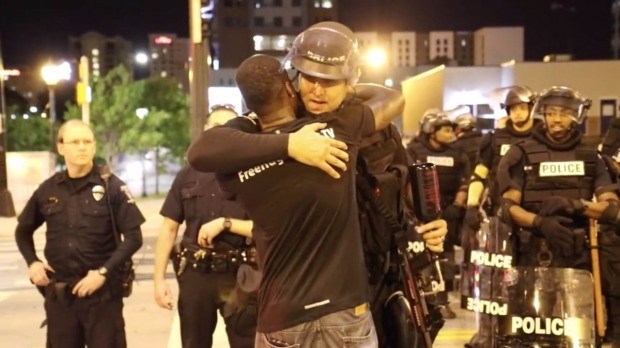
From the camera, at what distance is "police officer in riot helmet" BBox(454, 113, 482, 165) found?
912cm

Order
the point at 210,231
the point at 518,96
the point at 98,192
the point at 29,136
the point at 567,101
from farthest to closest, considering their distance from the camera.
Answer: the point at 29,136 → the point at 518,96 → the point at 567,101 → the point at 98,192 → the point at 210,231

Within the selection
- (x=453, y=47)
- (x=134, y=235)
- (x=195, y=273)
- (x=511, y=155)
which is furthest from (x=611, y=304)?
(x=453, y=47)

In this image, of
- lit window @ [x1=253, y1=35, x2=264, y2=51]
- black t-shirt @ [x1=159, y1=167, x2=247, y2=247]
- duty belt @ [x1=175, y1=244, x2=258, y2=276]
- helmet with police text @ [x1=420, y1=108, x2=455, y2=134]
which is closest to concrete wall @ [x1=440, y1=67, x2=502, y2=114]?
lit window @ [x1=253, y1=35, x2=264, y2=51]

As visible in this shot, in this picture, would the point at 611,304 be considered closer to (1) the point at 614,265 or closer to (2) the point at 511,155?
(1) the point at 614,265

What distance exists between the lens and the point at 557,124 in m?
5.47

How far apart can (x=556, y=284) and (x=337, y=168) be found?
2625 millimetres

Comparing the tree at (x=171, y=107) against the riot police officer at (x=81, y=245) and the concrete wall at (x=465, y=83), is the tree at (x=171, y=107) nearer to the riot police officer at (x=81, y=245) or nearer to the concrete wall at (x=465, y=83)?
the concrete wall at (x=465, y=83)

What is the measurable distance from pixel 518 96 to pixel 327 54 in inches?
177

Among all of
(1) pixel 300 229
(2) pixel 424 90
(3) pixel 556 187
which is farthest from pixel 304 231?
(2) pixel 424 90

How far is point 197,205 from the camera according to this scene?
16.5 feet

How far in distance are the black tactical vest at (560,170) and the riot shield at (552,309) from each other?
68 cm

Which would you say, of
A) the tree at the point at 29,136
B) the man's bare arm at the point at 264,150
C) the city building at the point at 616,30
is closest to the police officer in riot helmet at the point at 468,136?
the man's bare arm at the point at 264,150

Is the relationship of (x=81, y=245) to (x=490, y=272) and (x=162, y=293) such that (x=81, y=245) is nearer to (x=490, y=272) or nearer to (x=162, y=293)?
(x=162, y=293)

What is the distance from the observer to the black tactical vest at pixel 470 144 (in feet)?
29.8
